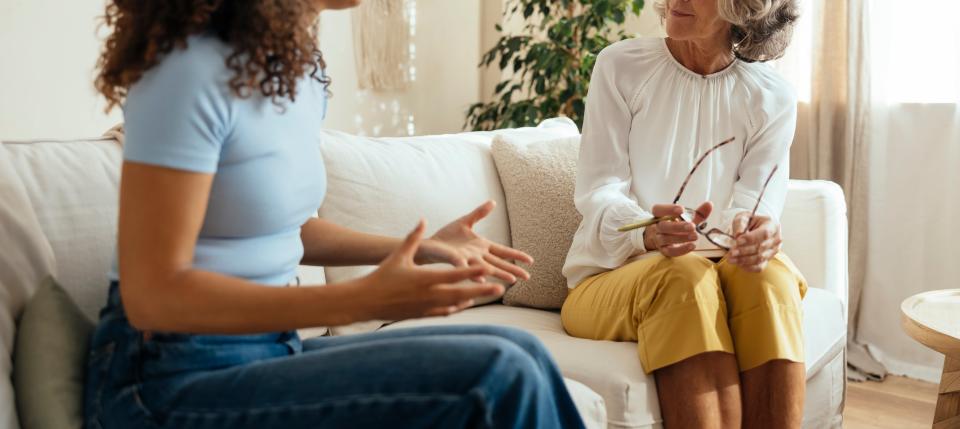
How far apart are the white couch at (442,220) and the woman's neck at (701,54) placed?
470 millimetres

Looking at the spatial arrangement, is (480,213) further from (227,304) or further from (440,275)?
(227,304)

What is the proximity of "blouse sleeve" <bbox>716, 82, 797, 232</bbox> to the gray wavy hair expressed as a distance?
104mm

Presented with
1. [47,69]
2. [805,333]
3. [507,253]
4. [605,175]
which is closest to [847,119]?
[805,333]

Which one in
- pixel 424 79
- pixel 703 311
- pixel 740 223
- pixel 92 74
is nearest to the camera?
pixel 703 311

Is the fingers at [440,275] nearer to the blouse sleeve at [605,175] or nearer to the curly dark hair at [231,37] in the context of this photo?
the curly dark hair at [231,37]

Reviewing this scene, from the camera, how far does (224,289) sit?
97cm

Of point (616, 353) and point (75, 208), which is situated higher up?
point (75, 208)

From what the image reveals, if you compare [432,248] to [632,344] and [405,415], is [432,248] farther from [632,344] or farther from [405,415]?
[632,344]

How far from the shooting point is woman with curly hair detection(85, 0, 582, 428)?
96 cm

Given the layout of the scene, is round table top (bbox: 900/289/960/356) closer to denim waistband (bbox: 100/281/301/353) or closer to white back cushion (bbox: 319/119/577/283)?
white back cushion (bbox: 319/119/577/283)

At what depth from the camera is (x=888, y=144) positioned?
10.3ft

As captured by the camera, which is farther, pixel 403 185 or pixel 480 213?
pixel 403 185

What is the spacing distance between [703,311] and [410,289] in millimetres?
798

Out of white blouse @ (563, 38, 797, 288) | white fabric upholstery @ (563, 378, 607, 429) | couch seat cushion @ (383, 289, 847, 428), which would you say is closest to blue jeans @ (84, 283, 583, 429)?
white fabric upholstery @ (563, 378, 607, 429)
